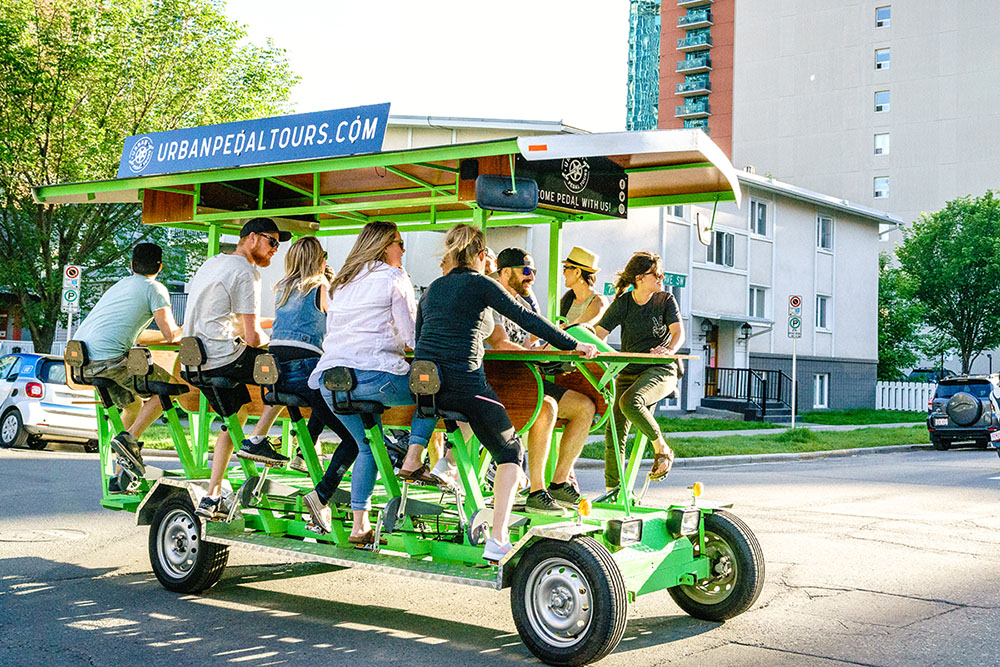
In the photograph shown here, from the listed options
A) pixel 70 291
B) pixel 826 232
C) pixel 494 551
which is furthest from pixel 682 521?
pixel 826 232

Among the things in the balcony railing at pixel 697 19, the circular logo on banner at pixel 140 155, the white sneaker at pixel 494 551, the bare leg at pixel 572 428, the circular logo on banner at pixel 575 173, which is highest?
the balcony railing at pixel 697 19

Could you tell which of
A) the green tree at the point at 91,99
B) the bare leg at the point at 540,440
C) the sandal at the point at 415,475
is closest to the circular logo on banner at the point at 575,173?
→ the bare leg at the point at 540,440

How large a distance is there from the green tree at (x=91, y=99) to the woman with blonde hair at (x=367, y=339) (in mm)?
19585

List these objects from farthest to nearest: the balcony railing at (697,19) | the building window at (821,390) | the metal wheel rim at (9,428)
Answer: the balcony railing at (697,19), the building window at (821,390), the metal wheel rim at (9,428)

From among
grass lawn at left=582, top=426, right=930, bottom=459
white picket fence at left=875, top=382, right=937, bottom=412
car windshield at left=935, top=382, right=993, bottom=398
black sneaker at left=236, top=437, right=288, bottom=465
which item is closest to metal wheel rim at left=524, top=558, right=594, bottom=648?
black sneaker at left=236, top=437, right=288, bottom=465

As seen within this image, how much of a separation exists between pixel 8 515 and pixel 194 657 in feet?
18.0

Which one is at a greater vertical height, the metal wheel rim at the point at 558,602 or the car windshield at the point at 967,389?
the car windshield at the point at 967,389

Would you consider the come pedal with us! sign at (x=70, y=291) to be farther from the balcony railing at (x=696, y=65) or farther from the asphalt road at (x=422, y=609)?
the balcony railing at (x=696, y=65)

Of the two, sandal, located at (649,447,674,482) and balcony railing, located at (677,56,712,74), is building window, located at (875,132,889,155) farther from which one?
sandal, located at (649,447,674,482)

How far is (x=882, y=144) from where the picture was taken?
6656 cm

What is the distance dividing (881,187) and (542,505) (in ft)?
213

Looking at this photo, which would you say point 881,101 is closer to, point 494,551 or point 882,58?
point 882,58

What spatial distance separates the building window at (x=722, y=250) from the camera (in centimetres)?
3547

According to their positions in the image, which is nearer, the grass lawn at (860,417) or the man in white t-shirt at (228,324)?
the man in white t-shirt at (228,324)
